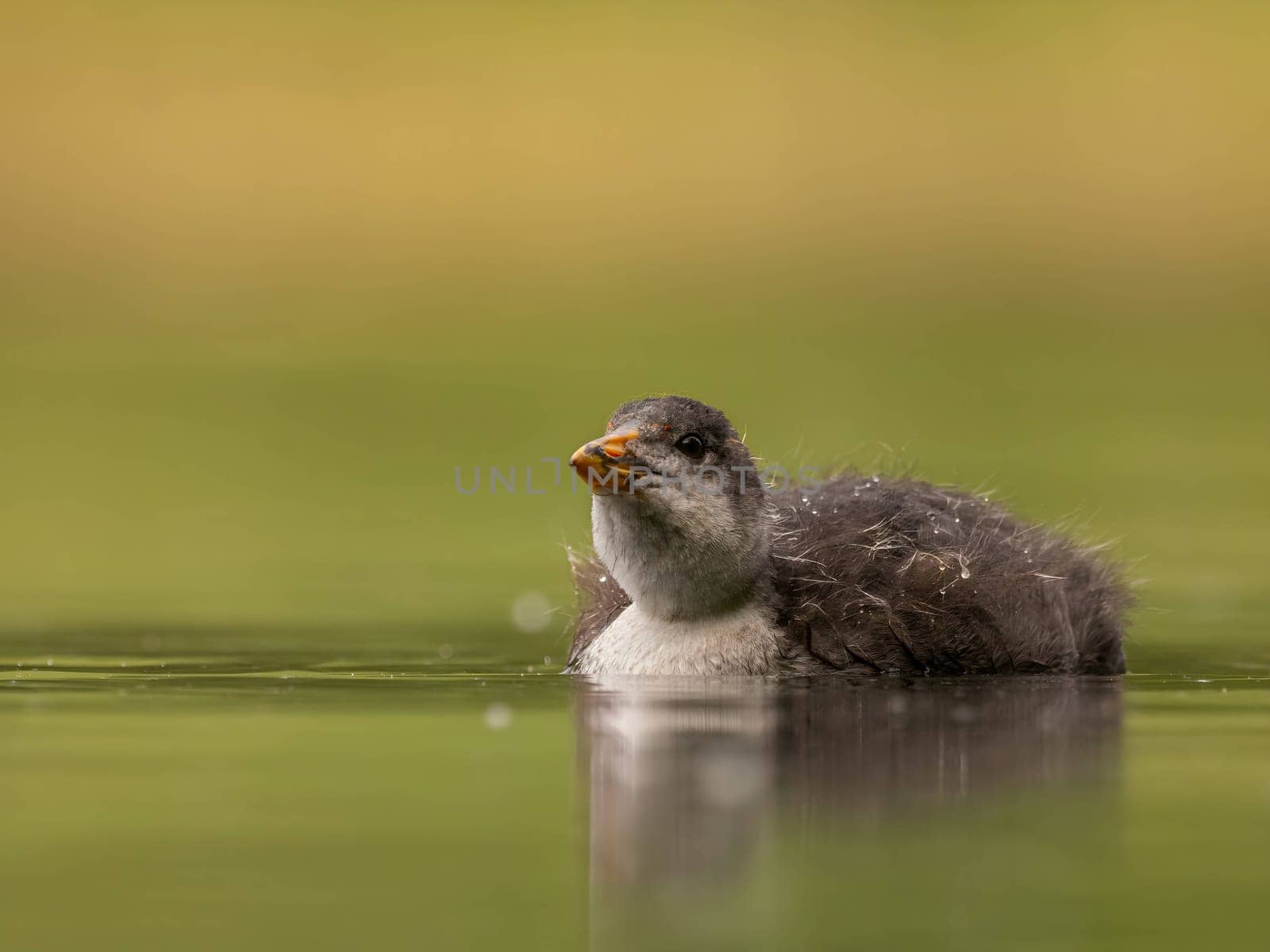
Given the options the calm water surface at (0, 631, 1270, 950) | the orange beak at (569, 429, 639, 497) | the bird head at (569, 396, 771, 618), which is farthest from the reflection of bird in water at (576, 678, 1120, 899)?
the orange beak at (569, 429, 639, 497)

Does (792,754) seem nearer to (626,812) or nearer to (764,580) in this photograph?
(626,812)

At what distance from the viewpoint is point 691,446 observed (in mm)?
10289

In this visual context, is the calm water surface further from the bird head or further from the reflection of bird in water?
the bird head

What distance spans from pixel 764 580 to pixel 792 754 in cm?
258

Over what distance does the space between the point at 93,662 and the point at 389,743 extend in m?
2.70

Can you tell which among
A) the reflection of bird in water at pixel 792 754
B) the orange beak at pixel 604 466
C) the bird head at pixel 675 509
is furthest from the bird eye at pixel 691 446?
the reflection of bird in water at pixel 792 754

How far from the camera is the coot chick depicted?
33.2 feet

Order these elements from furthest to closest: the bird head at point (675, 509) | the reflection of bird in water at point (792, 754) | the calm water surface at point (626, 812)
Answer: the bird head at point (675, 509) < the reflection of bird in water at point (792, 754) < the calm water surface at point (626, 812)

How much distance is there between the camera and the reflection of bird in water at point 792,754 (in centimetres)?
675

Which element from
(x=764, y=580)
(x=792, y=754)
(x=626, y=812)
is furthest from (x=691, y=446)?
(x=626, y=812)

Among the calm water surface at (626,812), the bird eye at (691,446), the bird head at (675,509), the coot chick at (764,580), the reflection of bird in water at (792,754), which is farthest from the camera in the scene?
the bird eye at (691,446)

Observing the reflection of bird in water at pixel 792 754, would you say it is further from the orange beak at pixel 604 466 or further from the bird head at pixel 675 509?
the orange beak at pixel 604 466

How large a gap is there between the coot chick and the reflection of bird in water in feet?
0.69

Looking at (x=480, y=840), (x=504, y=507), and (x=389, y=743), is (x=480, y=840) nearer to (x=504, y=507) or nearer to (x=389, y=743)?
(x=389, y=743)
